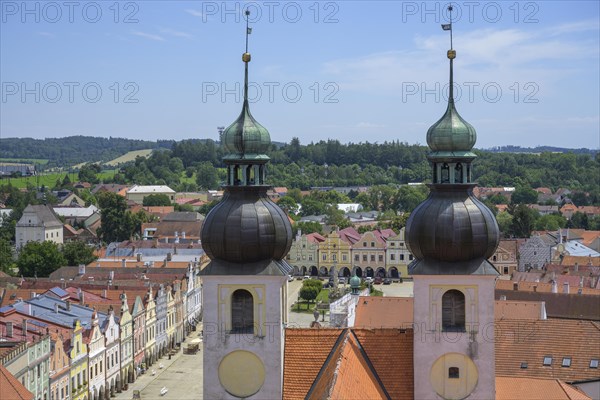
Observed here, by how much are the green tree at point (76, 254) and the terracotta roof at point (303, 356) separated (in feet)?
204

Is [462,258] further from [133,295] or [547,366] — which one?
[133,295]

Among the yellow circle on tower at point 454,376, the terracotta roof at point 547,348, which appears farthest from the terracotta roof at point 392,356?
the terracotta roof at point 547,348

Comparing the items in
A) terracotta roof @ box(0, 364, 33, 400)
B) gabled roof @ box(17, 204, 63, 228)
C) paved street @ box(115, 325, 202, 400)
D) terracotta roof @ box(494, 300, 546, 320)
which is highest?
gabled roof @ box(17, 204, 63, 228)

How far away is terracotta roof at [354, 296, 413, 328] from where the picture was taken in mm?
43156

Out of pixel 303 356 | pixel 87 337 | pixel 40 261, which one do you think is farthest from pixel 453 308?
pixel 40 261

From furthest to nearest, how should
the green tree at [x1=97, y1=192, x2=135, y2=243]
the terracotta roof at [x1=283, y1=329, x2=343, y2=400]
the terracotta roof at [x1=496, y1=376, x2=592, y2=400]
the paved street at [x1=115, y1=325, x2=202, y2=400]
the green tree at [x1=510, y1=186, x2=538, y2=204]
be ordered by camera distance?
the green tree at [x1=510, y1=186, x2=538, y2=204], the green tree at [x1=97, y1=192, x2=135, y2=243], the paved street at [x1=115, y1=325, x2=202, y2=400], the terracotta roof at [x1=496, y1=376, x2=592, y2=400], the terracotta roof at [x1=283, y1=329, x2=343, y2=400]

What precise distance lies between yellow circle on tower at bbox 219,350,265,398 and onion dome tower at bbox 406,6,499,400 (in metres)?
3.89

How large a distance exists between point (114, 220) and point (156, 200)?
48118mm

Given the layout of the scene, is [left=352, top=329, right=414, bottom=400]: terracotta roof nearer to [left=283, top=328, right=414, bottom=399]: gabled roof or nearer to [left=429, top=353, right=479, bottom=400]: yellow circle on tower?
[left=283, top=328, right=414, bottom=399]: gabled roof

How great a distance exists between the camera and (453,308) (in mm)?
22375

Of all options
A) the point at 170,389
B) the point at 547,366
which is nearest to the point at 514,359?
the point at 547,366

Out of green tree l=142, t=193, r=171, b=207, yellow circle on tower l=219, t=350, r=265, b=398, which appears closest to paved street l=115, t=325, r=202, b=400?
yellow circle on tower l=219, t=350, r=265, b=398

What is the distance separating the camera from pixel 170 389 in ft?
165

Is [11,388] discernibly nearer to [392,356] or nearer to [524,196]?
[392,356]
